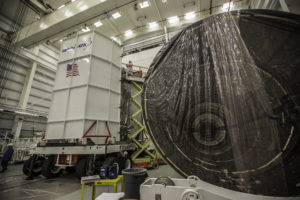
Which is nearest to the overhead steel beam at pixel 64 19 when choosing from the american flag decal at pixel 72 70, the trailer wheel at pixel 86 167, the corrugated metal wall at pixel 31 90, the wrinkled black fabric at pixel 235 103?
the corrugated metal wall at pixel 31 90

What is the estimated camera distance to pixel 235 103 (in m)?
1.37

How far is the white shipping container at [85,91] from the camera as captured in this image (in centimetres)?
379

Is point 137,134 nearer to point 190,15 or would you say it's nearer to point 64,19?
point 64,19

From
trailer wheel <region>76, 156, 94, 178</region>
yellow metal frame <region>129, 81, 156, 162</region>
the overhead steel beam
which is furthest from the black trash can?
the overhead steel beam

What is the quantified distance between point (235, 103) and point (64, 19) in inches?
331

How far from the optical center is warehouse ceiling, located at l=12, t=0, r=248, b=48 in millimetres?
7544

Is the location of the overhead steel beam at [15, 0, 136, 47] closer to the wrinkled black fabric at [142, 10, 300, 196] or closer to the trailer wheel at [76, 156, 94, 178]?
the wrinkled black fabric at [142, 10, 300, 196]

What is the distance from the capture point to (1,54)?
7906 mm

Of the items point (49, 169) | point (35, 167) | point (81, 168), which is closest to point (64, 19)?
point (35, 167)

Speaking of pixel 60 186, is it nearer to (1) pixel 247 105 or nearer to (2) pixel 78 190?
(2) pixel 78 190

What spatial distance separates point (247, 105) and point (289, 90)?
17.2 inches

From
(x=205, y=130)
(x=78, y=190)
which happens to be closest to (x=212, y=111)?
(x=205, y=130)

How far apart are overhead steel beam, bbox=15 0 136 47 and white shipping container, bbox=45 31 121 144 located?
8.53ft

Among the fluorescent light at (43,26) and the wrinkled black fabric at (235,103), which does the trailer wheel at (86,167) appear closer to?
the wrinkled black fabric at (235,103)
